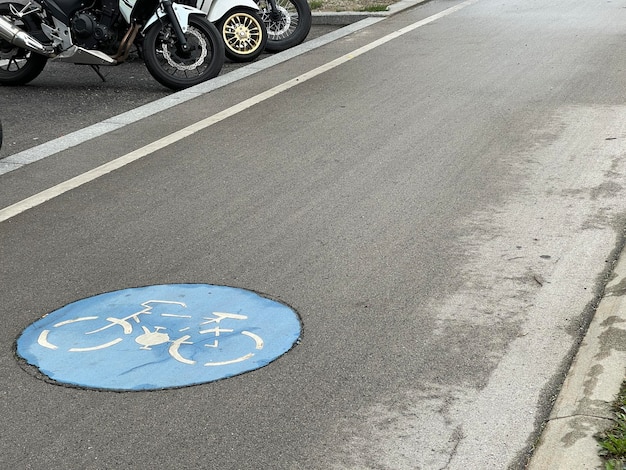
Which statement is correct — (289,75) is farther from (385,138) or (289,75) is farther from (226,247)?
(226,247)

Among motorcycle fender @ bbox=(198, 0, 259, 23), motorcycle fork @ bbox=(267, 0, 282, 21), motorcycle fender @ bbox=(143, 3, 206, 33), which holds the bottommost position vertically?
motorcycle fork @ bbox=(267, 0, 282, 21)

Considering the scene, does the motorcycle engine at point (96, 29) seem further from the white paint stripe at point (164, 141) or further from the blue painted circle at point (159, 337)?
the blue painted circle at point (159, 337)

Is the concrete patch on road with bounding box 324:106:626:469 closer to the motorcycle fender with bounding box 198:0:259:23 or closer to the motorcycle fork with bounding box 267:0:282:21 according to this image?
the motorcycle fender with bounding box 198:0:259:23

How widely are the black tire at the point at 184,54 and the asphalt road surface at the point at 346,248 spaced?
346 mm

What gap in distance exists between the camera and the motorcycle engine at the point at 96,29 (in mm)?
11516

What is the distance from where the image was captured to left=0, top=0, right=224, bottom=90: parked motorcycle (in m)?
11.2

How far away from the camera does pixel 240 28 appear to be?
12906 millimetres

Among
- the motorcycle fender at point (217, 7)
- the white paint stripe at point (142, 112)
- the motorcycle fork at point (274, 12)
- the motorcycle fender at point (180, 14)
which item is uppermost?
the motorcycle fender at point (180, 14)

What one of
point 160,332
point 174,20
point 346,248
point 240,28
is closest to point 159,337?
point 160,332

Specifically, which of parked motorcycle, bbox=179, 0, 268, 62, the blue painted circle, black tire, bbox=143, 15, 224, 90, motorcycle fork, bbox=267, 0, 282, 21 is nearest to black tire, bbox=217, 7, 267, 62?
parked motorcycle, bbox=179, 0, 268, 62

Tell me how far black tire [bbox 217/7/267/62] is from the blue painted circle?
25.2 ft

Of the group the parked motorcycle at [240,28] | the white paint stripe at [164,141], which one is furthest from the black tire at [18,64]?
the white paint stripe at [164,141]

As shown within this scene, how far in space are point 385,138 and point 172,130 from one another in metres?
2.02

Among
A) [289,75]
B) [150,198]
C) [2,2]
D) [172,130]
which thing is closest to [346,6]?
[289,75]
